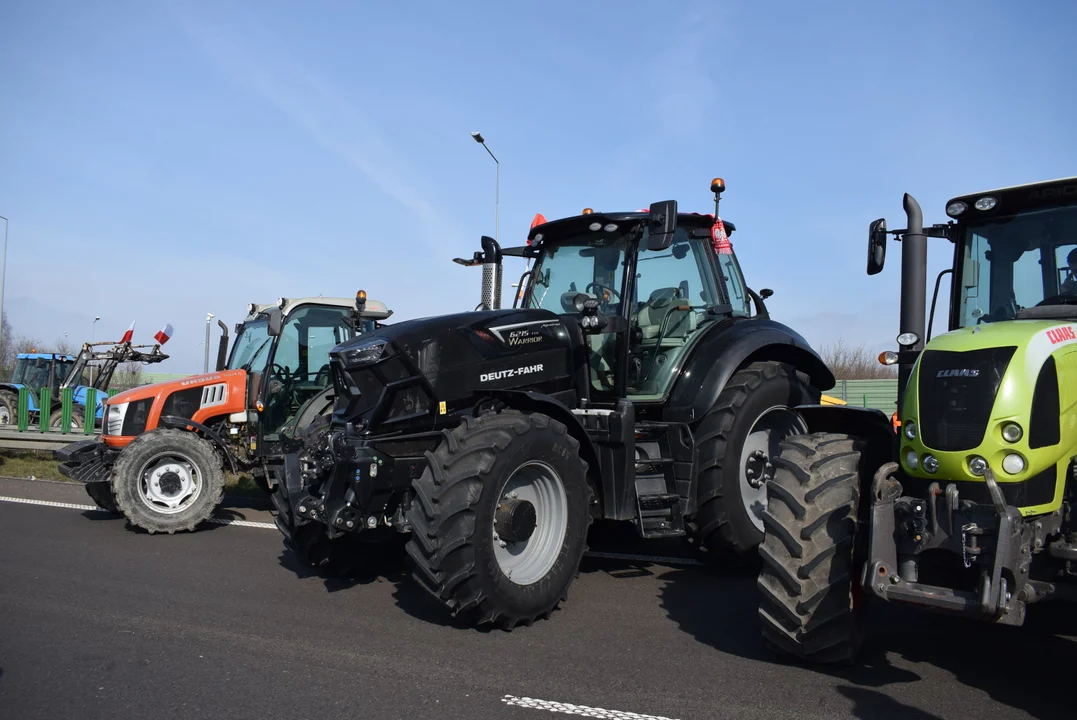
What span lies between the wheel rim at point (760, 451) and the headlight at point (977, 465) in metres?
2.72

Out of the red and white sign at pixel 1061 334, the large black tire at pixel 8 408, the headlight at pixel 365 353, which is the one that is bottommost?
the large black tire at pixel 8 408

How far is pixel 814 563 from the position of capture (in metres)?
4.17

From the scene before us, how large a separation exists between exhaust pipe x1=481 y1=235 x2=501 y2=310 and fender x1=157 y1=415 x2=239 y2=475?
391 centimetres

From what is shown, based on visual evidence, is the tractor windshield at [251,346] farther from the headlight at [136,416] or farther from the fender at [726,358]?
the fender at [726,358]

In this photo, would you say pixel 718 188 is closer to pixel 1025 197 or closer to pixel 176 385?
pixel 1025 197

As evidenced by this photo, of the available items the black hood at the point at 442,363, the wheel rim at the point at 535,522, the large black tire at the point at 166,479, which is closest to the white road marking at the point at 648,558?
the black hood at the point at 442,363

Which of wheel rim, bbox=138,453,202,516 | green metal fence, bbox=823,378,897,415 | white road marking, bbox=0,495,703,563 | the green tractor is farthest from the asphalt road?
green metal fence, bbox=823,378,897,415

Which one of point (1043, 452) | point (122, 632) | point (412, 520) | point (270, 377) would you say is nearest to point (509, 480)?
point (412, 520)

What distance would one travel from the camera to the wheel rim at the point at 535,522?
539cm

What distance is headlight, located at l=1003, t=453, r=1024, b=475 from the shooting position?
382cm

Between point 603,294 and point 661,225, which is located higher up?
point 661,225

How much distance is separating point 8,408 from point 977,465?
79.3 feet

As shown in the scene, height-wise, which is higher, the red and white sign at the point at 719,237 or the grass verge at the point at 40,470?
the red and white sign at the point at 719,237

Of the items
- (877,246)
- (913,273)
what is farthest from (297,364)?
(913,273)
